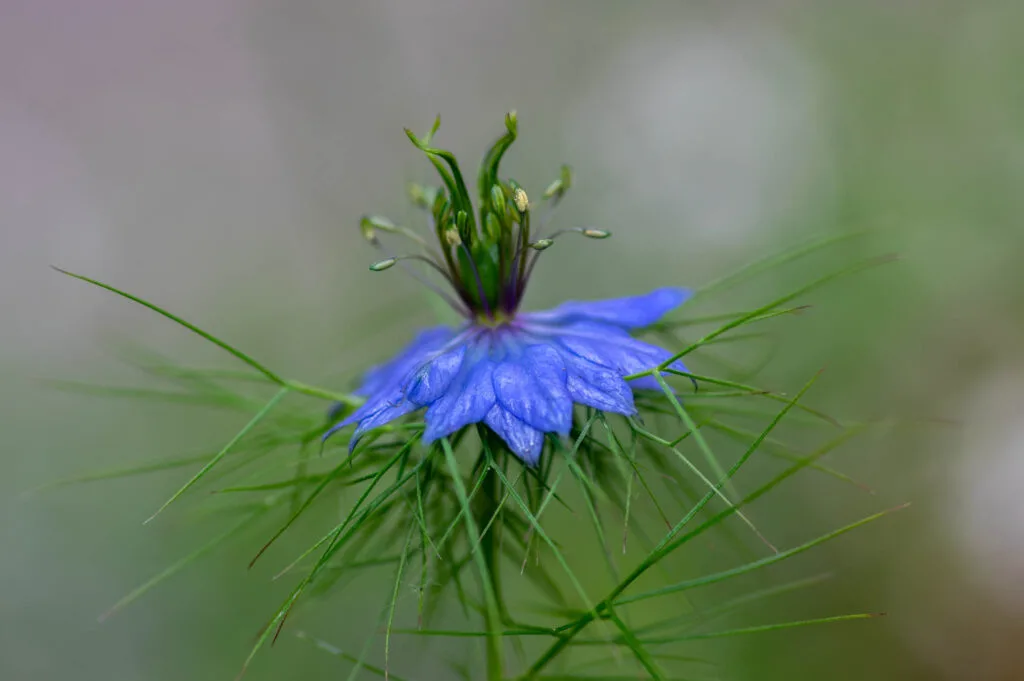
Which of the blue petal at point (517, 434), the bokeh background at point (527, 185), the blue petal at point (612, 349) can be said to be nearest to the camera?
the blue petal at point (517, 434)

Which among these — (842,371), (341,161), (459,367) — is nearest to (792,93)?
(842,371)

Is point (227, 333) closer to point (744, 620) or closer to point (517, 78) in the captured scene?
point (517, 78)

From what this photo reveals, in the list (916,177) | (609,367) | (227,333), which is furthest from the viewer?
(227,333)

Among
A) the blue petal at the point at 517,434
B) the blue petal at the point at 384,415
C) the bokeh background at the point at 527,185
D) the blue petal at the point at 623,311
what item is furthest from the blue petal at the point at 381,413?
the bokeh background at the point at 527,185

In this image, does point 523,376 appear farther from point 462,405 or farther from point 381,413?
point 381,413

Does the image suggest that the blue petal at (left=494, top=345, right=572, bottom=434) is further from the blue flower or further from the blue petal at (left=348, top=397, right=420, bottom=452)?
the blue petal at (left=348, top=397, right=420, bottom=452)

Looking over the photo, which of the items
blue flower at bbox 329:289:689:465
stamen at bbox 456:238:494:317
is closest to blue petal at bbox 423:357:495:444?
blue flower at bbox 329:289:689:465

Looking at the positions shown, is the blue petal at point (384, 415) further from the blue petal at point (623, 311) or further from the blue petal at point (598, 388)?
the blue petal at point (623, 311)
